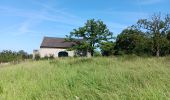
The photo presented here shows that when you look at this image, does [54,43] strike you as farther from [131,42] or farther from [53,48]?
[131,42]

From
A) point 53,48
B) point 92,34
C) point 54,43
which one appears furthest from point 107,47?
point 54,43

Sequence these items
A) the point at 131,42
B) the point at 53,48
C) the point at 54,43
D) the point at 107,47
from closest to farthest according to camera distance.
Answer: the point at 131,42
the point at 107,47
the point at 53,48
the point at 54,43

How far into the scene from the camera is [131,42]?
44.2 m

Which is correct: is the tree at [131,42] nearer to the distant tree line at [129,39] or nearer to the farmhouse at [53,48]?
the distant tree line at [129,39]

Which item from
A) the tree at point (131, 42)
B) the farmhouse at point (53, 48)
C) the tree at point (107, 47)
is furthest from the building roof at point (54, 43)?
the tree at point (131, 42)

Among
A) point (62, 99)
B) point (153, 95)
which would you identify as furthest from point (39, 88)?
point (153, 95)

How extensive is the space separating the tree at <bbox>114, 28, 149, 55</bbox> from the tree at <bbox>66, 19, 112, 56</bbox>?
357 centimetres

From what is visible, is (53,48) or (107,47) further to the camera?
(53,48)

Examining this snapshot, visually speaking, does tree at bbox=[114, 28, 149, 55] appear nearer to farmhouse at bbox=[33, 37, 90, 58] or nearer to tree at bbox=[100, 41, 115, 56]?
tree at bbox=[100, 41, 115, 56]

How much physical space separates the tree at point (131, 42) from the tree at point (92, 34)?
140 inches

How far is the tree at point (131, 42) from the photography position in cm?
4141

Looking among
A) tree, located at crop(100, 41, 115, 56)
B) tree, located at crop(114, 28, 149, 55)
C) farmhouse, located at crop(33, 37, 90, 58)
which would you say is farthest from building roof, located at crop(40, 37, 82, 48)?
tree, located at crop(114, 28, 149, 55)

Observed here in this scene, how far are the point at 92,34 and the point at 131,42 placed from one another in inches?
379

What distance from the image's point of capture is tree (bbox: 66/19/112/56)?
169 ft
